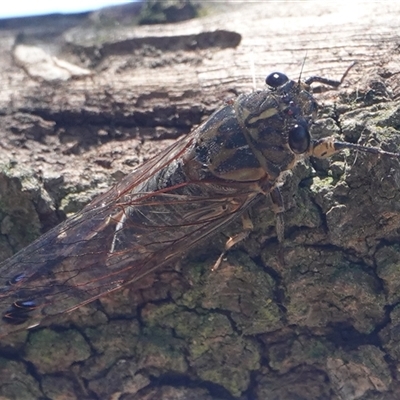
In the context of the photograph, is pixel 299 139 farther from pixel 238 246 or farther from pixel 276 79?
pixel 238 246

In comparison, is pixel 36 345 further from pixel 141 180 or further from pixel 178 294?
pixel 141 180

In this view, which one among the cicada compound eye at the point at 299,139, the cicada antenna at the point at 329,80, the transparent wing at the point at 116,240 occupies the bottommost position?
the transparent wing at the point at 116,240

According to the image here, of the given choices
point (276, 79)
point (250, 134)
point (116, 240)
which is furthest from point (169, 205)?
point (276, 79)

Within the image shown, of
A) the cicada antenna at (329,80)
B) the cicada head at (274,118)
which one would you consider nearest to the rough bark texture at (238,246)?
the cicada antenna at (329,80)

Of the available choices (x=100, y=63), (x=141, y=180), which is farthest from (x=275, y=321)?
(x=100, y=63)

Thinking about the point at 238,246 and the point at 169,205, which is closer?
the point at 238,246

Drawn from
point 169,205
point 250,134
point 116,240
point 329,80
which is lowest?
point 116,240

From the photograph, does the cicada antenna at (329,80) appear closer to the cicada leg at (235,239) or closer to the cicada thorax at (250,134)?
the cicada thorax at (250,134)
